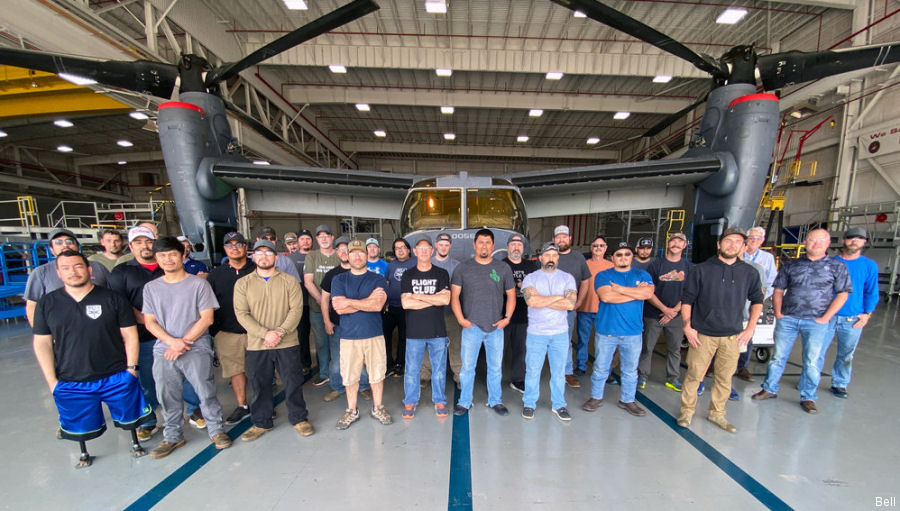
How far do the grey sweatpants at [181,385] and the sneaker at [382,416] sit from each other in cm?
142

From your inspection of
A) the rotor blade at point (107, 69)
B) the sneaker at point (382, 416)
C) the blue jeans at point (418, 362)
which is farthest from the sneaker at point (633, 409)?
the rotor blade at point (107, 69)

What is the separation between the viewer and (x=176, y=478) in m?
2.54

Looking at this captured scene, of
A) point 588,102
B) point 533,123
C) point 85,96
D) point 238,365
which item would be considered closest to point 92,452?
point 238,365

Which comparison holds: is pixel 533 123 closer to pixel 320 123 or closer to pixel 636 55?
pixel 636 55

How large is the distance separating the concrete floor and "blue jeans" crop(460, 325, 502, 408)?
22 centimetres

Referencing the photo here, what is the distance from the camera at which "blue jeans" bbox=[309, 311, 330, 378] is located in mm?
4031

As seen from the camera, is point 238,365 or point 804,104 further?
point 804,104

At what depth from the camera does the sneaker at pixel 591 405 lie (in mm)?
3467

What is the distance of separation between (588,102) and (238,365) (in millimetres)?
15680

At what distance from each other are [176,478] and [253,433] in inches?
22.9

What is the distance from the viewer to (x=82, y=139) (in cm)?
1659

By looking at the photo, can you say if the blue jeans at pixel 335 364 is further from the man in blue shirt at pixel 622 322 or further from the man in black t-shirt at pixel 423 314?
the man in blue shirt at pixel 622 322

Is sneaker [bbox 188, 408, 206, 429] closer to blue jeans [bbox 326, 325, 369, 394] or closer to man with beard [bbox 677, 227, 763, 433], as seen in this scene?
blue jeans [bbox 326, 325, 369, 394]

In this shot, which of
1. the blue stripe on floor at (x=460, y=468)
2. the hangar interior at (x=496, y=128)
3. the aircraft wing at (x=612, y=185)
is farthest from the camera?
the aircraft wing at (x=612, y=185)
